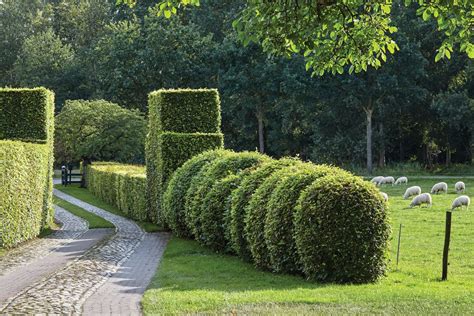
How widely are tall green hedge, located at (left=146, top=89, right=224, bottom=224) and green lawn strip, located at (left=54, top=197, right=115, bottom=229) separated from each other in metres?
2.09

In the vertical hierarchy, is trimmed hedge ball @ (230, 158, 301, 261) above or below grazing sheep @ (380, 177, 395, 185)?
above

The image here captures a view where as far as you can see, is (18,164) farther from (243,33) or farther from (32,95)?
(243,33)

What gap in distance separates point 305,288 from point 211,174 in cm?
829

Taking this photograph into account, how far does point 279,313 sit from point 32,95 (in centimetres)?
1967

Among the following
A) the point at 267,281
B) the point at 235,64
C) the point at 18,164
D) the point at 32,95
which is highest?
the point at 235,64

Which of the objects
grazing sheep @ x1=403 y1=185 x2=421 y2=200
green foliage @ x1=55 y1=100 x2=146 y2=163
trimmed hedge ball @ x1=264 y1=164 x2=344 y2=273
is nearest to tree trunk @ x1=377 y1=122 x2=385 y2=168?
green foliage @ x1=55 y1=100 x2=146 y2=163

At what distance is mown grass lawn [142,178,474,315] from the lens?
1115 centimetres

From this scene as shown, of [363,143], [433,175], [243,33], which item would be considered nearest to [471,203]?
[243,33]

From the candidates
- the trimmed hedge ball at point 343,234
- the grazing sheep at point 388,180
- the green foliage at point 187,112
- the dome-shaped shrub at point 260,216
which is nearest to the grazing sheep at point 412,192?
the green foliage at point 187,112

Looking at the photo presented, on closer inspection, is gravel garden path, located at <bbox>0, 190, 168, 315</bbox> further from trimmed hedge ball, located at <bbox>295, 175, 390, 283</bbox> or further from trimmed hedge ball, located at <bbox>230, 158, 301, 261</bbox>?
trimmed hedge ball, located at <bbox>295, 175, 390, 283</bbox>

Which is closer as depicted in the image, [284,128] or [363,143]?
[363,143]

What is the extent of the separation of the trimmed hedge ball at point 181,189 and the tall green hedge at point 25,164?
4726mm

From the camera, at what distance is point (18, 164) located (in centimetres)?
2259

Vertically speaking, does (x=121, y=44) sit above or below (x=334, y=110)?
above
